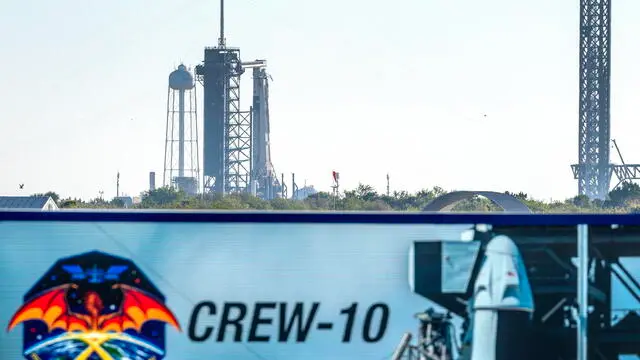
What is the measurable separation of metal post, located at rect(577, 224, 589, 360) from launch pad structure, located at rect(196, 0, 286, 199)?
408 ft

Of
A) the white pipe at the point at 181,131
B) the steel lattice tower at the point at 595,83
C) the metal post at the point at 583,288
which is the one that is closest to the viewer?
the metal post at the point at 583,288

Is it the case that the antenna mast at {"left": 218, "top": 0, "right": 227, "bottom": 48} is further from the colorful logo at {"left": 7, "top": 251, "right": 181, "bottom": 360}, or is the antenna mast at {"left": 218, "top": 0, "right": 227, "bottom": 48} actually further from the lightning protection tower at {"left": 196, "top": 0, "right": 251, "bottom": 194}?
the colorful logo at {"left": 7, "top": 251, "right": 181, "bottom": 360}

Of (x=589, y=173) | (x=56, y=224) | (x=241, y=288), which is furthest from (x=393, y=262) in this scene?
(x=589, y=173)

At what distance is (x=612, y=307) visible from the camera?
15047 millimetres

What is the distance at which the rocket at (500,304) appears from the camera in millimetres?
14844

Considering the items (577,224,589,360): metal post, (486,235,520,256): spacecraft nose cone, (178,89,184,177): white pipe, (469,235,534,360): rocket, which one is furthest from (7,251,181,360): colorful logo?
(178,89,184,177): white pipe

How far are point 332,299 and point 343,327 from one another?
36 centimetres

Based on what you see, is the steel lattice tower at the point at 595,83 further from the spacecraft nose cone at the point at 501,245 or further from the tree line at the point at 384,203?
the spacecraft nose cone at the point at 501,245

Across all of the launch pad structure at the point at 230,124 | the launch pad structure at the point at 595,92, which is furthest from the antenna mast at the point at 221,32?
the launch pad structure at the point at 595,92

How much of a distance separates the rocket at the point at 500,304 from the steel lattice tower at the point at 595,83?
104989 millimetres

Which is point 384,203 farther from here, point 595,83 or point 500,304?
point 500,304

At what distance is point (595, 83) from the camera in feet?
386

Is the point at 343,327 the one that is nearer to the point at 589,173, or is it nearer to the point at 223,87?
the point at 589,173

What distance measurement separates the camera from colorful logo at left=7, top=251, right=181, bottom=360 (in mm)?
14656
